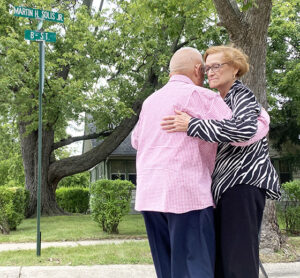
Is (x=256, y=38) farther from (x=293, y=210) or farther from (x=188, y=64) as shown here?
(x=188, y=64)

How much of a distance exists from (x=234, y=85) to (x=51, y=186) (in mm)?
17444

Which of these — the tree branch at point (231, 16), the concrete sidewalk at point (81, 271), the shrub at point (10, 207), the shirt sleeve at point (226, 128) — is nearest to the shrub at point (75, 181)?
the shrub at point (10, 207)

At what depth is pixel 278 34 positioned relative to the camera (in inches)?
743

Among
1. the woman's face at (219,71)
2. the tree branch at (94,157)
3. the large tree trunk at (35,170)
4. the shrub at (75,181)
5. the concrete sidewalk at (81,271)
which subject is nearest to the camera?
the woman's face at (219,71)

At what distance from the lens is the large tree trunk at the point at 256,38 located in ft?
23.9

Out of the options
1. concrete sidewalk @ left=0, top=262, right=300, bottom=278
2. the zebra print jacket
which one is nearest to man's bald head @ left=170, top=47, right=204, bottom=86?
the zebra print jacket

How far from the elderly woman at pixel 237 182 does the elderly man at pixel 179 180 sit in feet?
0.24

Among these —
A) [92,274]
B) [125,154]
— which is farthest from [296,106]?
[92,274]

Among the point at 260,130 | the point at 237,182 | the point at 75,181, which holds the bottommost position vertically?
the point at 237,182

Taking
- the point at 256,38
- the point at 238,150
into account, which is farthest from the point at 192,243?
the point at 256,38

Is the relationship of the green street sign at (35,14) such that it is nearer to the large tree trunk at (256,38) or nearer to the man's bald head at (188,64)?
the large tree trunk at (256,38)

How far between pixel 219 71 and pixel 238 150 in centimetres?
57

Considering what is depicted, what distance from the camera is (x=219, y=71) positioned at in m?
3.02

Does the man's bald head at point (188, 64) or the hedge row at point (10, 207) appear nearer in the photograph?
the man's bald head at point (188, 64)
